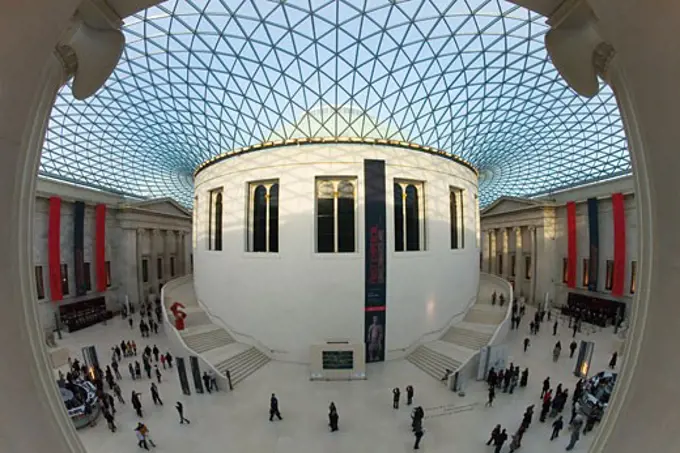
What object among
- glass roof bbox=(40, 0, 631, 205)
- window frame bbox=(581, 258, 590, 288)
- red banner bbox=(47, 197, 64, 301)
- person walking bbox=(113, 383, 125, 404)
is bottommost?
person walking bbox=(113, 383, 125, 404)

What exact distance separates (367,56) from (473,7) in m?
6.91

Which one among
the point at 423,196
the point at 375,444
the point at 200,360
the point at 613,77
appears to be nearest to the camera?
the point at 613,77

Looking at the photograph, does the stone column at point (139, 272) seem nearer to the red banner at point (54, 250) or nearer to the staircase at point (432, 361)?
the red banner at point (54, 250)

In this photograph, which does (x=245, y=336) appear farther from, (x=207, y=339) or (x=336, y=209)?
(x=336, y=209)

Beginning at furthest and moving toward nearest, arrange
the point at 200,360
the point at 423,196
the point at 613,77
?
the point at 423,196, the point at 200,360, the point at 613,77

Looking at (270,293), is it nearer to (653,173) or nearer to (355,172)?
(355,172)

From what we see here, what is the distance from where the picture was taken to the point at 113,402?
15.1m

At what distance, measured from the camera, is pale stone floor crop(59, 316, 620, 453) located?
484 inches

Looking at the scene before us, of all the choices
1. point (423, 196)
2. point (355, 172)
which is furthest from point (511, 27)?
point (355, 172)

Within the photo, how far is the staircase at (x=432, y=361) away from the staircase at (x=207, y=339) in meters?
13.2

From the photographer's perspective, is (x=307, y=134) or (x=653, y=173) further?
(x=307, y=134)

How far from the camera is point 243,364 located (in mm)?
20109

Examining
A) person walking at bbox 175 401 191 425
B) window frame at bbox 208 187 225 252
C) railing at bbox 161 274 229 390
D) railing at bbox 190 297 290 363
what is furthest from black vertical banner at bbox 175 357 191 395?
window frame at bbox 208 187 225 252

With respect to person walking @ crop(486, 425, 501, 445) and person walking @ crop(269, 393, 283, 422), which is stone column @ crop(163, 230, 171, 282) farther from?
person walking @ crop(486, 425, 501, 445)
